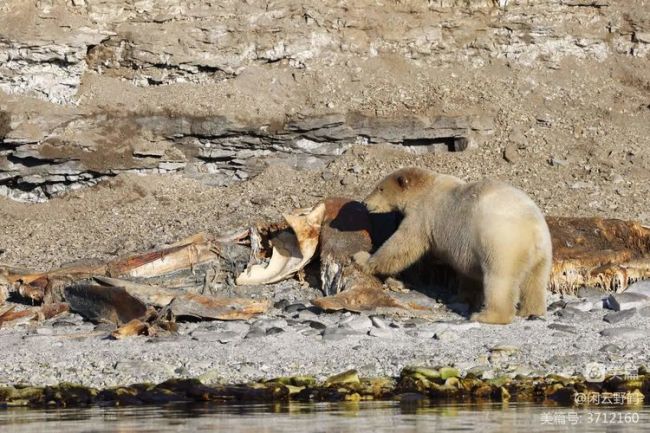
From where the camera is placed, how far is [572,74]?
2456cm

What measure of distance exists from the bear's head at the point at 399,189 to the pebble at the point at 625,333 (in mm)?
2906

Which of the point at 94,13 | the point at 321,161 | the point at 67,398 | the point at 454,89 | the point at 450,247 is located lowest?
the point at 67,398

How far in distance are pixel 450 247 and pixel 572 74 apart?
13011 mm

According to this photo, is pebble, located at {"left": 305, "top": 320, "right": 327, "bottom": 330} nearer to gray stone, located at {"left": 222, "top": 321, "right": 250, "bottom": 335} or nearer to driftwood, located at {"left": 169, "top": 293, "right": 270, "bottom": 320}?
gray stone, located at {"left": 222, "top": 321, "right": 250, "bottom": 335}

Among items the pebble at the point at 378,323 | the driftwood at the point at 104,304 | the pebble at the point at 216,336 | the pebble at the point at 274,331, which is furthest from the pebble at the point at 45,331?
the pebble at the point at 378,323

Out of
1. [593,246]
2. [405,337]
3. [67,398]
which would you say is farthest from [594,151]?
[67,398]

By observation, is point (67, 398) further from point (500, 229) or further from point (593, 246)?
point (593, 246)

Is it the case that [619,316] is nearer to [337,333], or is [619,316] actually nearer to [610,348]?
[610,348]

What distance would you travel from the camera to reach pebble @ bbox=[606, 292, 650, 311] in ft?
40.2

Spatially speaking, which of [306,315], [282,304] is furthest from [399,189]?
[306,315]

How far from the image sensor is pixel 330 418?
26.3 feet

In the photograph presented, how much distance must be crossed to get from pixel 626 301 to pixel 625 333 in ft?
4.54

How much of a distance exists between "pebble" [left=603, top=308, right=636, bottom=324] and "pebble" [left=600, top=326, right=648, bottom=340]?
0.56m

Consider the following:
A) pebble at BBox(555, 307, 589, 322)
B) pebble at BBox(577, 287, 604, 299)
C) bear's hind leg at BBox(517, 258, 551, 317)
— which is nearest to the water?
pebble at BBox(555, 307, 589, 322)
